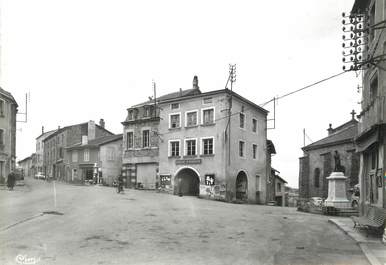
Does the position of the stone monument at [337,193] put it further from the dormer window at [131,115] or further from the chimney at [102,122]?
the chimney at [102,122]

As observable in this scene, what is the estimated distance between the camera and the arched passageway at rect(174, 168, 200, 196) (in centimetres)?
3177

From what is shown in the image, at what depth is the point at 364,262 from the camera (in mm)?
7965

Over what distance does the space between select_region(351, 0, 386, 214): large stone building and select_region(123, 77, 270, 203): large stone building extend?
13236mm

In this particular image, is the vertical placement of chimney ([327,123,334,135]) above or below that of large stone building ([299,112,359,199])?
above

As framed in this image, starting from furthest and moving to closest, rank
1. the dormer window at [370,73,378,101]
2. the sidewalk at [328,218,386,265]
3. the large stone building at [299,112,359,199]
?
the large stone building at [299,112,359,199] → the dormer window at [370,73,378,101] → the sidewalk at [328,218,386,265]

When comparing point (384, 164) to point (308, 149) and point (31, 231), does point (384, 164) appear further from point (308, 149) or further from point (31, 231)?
point (308, 149)

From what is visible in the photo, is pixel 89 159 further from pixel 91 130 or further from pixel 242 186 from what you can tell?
pixel 242 186

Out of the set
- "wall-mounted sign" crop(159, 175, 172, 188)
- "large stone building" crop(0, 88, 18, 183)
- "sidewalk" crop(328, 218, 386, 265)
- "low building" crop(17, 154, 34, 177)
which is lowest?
"low building" crop(17, 154, 34, 177)

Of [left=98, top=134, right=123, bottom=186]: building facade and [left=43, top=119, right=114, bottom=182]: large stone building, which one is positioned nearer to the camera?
[left=98, top=134, right=123, bottom=186]: building facade

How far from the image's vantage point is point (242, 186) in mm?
32562

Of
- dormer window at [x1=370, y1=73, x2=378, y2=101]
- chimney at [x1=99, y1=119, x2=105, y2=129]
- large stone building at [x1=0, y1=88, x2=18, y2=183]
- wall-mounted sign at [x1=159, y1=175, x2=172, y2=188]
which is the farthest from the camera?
chimney at [x1=99, y1=119, x2=105, y2=129]

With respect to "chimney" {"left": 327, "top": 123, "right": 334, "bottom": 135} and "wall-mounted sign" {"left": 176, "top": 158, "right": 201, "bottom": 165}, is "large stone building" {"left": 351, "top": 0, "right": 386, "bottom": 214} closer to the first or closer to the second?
"wall-mounted sign" {"left": 176, "top": 158, "right": 201, "bottom": 165}

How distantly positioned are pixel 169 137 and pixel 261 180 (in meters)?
9.85

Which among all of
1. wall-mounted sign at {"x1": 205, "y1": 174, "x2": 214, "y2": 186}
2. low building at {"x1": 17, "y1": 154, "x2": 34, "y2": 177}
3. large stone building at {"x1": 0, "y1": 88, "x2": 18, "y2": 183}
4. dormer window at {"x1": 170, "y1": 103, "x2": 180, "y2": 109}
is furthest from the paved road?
low building at {"x1": 17, "y1": 154, "x2": 34, "y2": 177}
